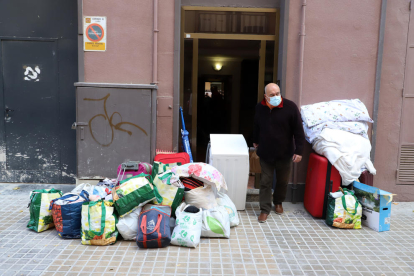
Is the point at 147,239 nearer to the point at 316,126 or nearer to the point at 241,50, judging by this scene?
the point at 316,126

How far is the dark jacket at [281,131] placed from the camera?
4.65 metres

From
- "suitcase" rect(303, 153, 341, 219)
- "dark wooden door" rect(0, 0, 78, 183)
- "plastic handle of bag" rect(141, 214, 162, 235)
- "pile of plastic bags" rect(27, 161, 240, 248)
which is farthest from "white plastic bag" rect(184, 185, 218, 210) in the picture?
"dark wooden door" rect(0, 0, 78, 183)

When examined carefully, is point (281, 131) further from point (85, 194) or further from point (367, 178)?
point (85, 194)

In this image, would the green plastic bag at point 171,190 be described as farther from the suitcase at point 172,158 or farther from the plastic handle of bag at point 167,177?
the suitcase at point 172,158

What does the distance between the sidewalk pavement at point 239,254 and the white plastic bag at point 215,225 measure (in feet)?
0.26

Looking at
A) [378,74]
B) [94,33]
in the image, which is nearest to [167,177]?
[94,33]

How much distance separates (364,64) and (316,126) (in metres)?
1.31

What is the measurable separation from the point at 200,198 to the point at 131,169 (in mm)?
1061

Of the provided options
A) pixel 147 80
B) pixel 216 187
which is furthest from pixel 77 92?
pixel 216 187

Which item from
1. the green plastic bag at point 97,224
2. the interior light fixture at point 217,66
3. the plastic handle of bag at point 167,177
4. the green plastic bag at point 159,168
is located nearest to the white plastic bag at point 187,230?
the plastic handle of bag at point 167,177

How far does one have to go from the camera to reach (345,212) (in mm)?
4469

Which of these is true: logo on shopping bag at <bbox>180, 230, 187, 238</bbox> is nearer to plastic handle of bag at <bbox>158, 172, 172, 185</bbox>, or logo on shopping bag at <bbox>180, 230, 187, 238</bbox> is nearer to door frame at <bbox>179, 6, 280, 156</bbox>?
plastic handle of bag at <bbox>158, 172, 172, 185</bbox>

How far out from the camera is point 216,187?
4.37m

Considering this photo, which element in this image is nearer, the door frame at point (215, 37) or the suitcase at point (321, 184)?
the suitcase at point (321, 184)
